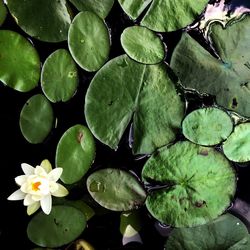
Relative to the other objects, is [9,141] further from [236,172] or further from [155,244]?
[236,172]

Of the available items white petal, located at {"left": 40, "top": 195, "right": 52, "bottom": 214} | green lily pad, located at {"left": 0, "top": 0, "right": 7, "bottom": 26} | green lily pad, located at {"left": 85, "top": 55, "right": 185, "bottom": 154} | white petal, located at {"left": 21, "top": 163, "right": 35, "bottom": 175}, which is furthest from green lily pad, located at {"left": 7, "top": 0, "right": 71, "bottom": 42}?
white petal, located at {"left": 40, "top": 195, "right": 52, "bottom": 214}

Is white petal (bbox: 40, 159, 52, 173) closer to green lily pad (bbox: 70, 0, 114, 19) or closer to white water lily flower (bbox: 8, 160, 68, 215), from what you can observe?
white water lily flower (bbox: 8, 160, 68, 215)

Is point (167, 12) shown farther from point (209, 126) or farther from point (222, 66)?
point (209, 126)

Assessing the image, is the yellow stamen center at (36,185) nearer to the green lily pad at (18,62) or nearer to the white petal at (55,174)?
the white petal at (55,174)

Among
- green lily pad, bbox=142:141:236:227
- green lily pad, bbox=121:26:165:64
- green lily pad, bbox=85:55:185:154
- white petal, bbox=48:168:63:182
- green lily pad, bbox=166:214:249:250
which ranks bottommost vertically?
white petal, bbox=48:168:63:182

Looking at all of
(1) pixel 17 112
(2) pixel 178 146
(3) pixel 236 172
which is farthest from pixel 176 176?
(1) pixel 17 112

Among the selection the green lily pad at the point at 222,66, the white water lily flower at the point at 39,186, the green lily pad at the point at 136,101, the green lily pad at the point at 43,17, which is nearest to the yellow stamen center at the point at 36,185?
the white water lily flower at the point at 39,186
